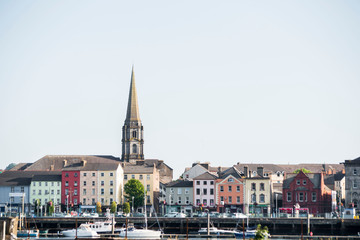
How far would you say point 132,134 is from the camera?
6885 inches

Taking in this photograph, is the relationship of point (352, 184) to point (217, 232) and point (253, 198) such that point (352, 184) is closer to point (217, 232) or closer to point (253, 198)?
point (253, 198)

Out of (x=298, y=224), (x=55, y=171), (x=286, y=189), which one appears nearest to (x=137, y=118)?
(x=55, y=171)

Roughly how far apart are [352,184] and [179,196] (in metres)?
34.0

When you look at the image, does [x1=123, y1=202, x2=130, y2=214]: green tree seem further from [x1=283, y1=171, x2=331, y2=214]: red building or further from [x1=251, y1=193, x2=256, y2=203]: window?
[x1=283, y1=171, x2=331, y2=214]: red building

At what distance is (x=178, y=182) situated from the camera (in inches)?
5389

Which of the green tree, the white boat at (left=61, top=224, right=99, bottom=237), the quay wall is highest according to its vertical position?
the green tree

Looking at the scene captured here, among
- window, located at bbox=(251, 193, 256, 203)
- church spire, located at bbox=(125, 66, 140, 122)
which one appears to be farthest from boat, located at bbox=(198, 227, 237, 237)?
church spire, located at bbox=(125, 66, 140, 122)

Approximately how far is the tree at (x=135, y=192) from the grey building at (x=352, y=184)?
131 ft

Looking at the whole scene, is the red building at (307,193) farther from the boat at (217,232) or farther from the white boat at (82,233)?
the white boat at (82,233)

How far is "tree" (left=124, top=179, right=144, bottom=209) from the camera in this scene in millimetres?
136000

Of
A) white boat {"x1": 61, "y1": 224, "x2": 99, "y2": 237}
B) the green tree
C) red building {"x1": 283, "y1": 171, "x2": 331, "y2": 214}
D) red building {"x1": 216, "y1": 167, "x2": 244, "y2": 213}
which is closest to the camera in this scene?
white boat {"x1": 61, "y1": 224, "x2": 99, "y2": 237}

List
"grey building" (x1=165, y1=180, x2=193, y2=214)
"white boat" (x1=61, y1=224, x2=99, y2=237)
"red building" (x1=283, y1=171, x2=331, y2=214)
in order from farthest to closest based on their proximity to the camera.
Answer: "grey building" (x1=165, y1=180, x2=193, y2=214) → "red building" (x1=283, y1=171, x2=331, y2=214) → "white boat" (x1=61, y1=224, x2=99, y2=237)

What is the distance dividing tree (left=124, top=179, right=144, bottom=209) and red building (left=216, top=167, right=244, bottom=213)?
1599cm

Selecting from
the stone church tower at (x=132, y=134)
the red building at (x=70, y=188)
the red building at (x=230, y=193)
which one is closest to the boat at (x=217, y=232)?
the red building at (x=230, y=193)
